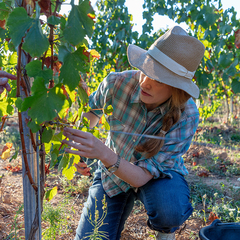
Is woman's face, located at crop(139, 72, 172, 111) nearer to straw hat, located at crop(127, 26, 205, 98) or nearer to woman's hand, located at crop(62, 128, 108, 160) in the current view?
straw hat, located at crop(127, 26, 205, 98)

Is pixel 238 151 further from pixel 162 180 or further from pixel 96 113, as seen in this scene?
pixel 96 113

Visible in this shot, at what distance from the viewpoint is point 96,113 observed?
1.56 metres

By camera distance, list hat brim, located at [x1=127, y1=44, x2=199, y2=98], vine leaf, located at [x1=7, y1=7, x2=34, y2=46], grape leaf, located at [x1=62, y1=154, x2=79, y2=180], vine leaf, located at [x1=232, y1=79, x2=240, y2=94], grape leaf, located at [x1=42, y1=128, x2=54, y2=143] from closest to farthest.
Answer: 1. vine leaf, located at [x1=7, y1=7, x2=34, y2=46]
2. grape leaf, located at [x1=42, y1=128, x2=54, y2=143]
3. grape leaf, located at [x1=62, y1=154, x2=79, y2=180]
4. hat brim, located at [x1=127, y1=44, x2=199, y2=98]
5. vine leaf, located at [x1=232, y1=79, x2=240, y2=94]

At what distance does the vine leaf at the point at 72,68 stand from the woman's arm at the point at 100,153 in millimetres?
243

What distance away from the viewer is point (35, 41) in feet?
2.28

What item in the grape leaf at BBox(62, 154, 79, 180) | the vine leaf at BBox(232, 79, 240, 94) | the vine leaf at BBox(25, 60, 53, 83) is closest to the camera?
the vine leaf at BBox(25, 60, 53, 83)

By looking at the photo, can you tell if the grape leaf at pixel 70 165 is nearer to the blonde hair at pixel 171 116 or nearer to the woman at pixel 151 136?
the woman at pixel 151 136

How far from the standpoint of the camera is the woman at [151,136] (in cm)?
130

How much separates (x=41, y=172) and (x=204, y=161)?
3.06 metres

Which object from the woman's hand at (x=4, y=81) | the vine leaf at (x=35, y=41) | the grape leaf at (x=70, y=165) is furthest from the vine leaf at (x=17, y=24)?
the grape leaf at (x=70, y=165)

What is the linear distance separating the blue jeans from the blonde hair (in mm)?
225

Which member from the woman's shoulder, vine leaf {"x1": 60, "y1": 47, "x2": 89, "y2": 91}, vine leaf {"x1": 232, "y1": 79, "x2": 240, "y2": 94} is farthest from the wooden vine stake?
vine leaf {"x1": 232, "y1": 79, "x2": 240, "y2": 94}

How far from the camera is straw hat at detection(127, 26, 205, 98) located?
128 centimetres

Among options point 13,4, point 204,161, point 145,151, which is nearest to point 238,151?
point 204,161
